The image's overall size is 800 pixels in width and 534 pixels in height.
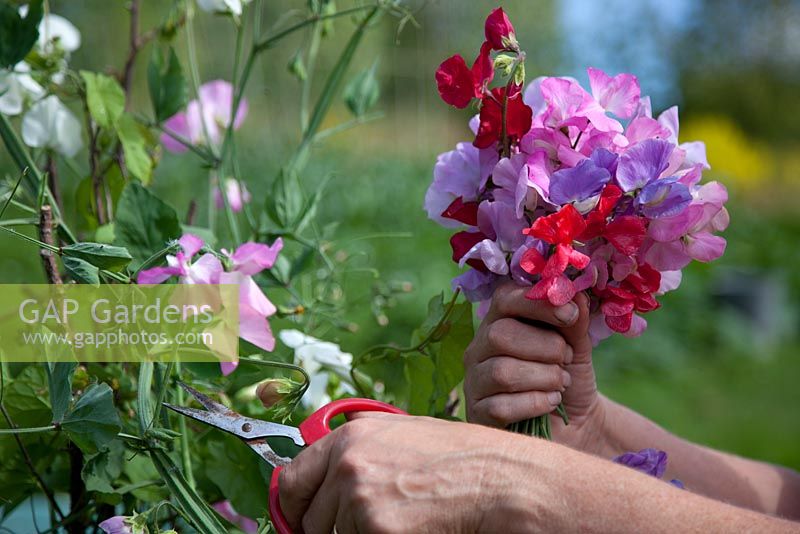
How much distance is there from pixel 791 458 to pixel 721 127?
8.53 m

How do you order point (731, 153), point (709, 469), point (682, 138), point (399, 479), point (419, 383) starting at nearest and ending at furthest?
1. point (399, 479)
2. point (419, 383)
3. point (709, 469)
4. point (731, 153)
5. point (682, 138)

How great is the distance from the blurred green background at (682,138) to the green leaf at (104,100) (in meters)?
0.11

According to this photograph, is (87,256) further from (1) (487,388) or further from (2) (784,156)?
(2) (784,156)

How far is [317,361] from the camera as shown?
3.12ft

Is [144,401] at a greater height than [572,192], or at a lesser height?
lesser

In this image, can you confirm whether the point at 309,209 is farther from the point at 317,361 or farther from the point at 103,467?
the point at 103,467

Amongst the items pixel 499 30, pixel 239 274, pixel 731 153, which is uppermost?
pixel 499 30

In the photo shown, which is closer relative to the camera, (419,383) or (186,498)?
(186,498)

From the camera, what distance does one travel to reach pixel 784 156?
1162 centimetres

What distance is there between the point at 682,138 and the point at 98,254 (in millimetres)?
10819

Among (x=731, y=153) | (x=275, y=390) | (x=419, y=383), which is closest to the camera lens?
(x=275, y=390)

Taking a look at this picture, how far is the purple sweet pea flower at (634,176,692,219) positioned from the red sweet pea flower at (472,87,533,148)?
0.37 feet

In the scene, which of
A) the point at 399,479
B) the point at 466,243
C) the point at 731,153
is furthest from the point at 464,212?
the point at 731,153

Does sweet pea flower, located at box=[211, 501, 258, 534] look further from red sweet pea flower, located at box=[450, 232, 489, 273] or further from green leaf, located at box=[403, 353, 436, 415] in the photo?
red sweet pea flower, located at box=[450, 232, 489, 273]
